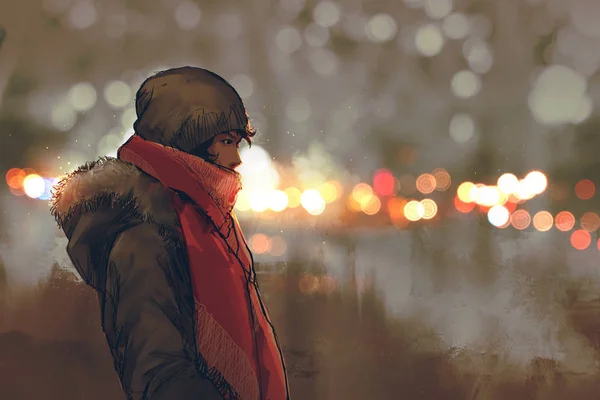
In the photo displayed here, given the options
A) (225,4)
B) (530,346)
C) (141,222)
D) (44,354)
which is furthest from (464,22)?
(141,222)

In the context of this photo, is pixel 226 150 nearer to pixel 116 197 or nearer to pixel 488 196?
pixel 116 197

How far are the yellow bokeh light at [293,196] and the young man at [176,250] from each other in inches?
271

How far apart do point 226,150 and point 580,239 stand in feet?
37.7

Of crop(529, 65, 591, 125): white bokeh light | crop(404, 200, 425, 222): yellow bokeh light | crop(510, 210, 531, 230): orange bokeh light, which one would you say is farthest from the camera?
crop(404, 200, 425, 222): yellow bokeh light

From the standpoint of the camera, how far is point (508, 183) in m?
12.1

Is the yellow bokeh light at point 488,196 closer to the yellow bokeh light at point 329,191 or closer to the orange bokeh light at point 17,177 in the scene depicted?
the yellow bokeh light at point 329,191

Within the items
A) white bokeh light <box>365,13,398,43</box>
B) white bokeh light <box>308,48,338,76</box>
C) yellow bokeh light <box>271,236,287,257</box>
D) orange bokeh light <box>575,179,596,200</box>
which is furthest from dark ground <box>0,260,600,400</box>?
orange bokeh light <box>575,179,596,200</box>

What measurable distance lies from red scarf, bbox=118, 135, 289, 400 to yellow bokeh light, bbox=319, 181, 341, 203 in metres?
7.23

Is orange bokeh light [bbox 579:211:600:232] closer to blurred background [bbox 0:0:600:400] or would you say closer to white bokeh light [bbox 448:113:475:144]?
blurred background [bbox 0:0:600:400]

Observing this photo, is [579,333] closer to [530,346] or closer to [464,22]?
[530,346]

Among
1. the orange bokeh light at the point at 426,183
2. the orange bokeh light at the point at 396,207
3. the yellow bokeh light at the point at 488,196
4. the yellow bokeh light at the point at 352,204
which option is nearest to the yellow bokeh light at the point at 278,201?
the yellow bokeh light at the point at 352,204

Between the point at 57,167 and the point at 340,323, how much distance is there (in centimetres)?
286

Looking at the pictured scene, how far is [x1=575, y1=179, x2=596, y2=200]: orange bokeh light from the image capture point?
10581 mm

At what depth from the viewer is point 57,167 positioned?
5.92 meters
